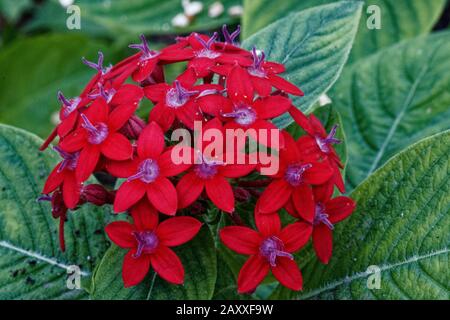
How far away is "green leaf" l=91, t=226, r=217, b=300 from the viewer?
3.90ft

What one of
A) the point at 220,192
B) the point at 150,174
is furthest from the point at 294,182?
the point at 150,174

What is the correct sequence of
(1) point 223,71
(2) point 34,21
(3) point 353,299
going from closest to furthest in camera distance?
(1) point 223,71 < (3) point 353,299 < (2) point 34,21

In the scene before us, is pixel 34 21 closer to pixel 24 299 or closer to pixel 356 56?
pixel 356 56

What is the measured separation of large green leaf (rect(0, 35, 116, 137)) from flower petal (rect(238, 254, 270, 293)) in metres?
1.69

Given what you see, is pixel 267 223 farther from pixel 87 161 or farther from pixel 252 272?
pixel 87 161

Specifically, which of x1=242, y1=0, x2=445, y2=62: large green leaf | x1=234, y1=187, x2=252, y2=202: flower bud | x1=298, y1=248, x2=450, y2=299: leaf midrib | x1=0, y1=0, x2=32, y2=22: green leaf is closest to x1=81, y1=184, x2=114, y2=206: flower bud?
x1=234, y1=187, x2=252, y2=202: flower bud

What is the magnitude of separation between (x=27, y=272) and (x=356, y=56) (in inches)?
46.6

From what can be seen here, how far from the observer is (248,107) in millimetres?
1095

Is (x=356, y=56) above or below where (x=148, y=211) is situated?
below

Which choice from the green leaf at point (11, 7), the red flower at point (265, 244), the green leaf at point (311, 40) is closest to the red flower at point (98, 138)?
the red flower at point (265, 244)

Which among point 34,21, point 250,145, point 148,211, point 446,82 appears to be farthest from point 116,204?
point 34,21

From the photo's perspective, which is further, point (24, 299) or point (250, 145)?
point (24, 299)

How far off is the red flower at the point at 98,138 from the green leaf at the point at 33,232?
1.08ft

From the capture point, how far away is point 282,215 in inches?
53.4
